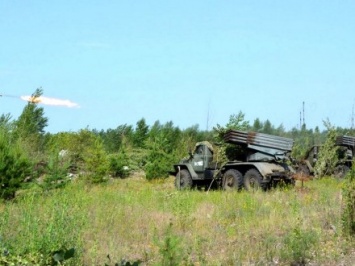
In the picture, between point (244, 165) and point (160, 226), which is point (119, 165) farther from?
point (160, 226)

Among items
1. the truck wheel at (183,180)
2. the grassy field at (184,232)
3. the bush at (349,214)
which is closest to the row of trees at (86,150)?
the truck wheel at (183,180)

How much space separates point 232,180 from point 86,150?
285 inches

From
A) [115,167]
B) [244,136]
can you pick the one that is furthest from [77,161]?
[244,136]

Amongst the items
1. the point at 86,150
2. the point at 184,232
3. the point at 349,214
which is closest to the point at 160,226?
the point at 184,232

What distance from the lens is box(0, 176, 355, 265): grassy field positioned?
20.0 feet

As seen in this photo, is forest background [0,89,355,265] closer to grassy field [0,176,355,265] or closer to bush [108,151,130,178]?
grassy field [0,176,355,265]

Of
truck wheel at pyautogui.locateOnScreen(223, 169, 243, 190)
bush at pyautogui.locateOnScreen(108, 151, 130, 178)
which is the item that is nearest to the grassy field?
truck wheel at pyautogui.locateOnScreen(223, 169, 243, 190)

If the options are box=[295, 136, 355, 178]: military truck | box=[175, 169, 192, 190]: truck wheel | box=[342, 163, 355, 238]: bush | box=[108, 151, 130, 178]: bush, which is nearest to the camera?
box=[342, 163, 355, 238]: bush

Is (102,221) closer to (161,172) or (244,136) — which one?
(244,136)

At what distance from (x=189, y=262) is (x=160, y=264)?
50cm

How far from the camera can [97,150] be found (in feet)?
63.3

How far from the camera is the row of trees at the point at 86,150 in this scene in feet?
39.3

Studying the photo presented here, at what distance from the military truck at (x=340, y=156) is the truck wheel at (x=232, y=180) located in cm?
369

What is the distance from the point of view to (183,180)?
16562 millimetres
